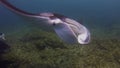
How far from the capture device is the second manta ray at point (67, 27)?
2.67 m

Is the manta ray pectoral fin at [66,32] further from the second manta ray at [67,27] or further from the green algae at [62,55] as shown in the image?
the green algae at [62,55]

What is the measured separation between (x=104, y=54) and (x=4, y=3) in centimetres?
353

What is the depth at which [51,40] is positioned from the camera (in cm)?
685

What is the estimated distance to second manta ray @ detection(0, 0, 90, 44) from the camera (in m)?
2.67

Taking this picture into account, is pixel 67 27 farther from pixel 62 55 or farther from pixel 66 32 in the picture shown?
pixel 62 55

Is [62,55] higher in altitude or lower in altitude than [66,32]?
lower

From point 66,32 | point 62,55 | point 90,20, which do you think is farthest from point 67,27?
point 90,20

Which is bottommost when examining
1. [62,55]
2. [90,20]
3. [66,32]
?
→ [90,20]

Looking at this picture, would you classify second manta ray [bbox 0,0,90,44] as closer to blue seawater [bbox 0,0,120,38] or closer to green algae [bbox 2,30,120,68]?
blue seawater [bbox 0,0,120,38]

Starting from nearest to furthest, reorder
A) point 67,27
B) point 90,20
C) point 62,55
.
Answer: point 67,27 → point 62,55 → point 90,20

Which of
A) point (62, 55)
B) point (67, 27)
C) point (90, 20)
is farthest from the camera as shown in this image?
point (90, 20)

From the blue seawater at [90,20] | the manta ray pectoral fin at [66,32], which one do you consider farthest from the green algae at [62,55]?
the manta ray pectoral fin at [66,32]

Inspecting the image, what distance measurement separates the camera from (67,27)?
289cm

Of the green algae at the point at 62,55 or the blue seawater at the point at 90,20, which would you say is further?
the blue seawater at the point at 90,20
